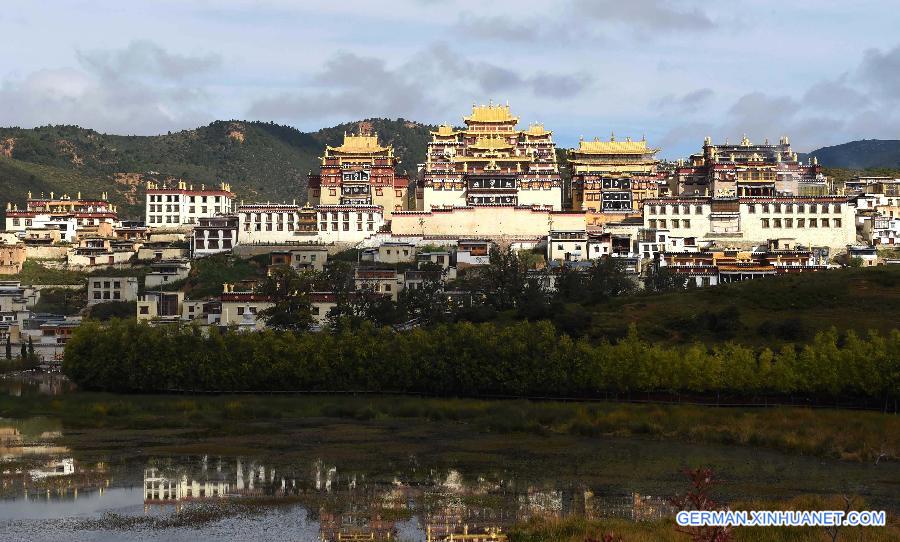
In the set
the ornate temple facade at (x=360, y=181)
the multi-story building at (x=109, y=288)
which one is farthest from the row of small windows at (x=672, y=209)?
the multi-story building at (x=109, y=288)

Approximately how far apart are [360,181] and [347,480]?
7869 centimetres

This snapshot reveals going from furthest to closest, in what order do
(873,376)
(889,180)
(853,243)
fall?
(889,180)
(853,243)
(873,376)

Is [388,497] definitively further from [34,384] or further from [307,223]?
[307,223]

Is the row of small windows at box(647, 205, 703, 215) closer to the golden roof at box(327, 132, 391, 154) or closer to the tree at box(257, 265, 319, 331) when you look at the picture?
the golden roof at box(327, 132, 391, 154)

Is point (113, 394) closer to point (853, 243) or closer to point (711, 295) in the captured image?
point (711, 295)

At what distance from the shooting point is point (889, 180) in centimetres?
14350

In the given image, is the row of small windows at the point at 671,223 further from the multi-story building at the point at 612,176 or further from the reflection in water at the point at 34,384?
the reflection in water at the point at 34,384

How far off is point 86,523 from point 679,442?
28.5m

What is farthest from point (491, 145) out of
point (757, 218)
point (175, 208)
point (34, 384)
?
point (34, 384)

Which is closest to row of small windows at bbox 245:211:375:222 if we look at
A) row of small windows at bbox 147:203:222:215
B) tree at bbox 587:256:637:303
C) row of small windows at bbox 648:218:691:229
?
row of small windows at bbox 147:203:222:215

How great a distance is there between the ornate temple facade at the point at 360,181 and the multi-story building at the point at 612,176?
16.2 m

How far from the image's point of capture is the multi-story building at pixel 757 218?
12069 centimetres

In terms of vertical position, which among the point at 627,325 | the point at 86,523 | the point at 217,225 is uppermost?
the point at 217,225

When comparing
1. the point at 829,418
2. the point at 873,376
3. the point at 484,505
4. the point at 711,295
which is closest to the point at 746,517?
the point at 484,505
